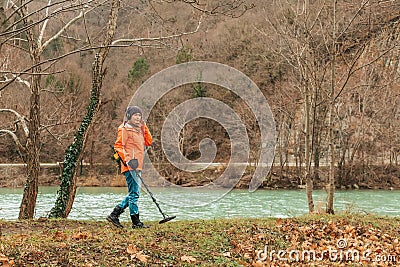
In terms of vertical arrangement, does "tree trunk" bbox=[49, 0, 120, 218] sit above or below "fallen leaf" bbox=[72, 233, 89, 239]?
above

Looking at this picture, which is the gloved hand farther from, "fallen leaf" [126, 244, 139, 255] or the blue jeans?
"fallen leaf" [126, 244, 139, 255]

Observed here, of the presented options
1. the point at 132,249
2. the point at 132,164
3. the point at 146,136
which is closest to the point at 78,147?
the point at 146,136

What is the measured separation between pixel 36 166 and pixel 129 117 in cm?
391

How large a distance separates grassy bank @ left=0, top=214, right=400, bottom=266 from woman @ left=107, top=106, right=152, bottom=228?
0.94 ft

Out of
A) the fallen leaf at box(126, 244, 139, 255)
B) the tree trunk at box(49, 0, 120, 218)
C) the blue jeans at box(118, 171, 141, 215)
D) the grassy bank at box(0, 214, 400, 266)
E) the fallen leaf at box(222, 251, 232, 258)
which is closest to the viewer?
the grassy bank at box(0, 214, 400, 266)

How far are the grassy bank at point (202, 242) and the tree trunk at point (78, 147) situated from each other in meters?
2.13

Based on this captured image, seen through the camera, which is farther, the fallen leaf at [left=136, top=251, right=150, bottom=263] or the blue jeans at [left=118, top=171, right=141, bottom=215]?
the blue jeans at [left=118, top=171, right=141, bottom=215]

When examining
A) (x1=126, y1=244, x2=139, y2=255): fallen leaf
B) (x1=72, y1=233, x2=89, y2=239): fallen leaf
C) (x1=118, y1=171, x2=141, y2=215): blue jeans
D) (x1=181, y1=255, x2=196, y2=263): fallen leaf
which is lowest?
(x1=181, y1=255, x2=196, y2=263): fallen leaf

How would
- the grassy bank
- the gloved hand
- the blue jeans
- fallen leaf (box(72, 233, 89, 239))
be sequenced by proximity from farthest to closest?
the blue jeans
the gloved hand
fallen leaf (box(72, 233, 89, 239))
the grassy bank

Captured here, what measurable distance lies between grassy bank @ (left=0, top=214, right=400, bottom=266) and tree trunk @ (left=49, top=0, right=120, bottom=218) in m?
2.13

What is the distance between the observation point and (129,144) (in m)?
7.25

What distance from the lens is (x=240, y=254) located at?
20.1 ft

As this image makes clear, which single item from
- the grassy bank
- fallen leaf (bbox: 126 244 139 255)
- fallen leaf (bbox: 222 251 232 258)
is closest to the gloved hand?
the grassy bank

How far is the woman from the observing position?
718 cm
